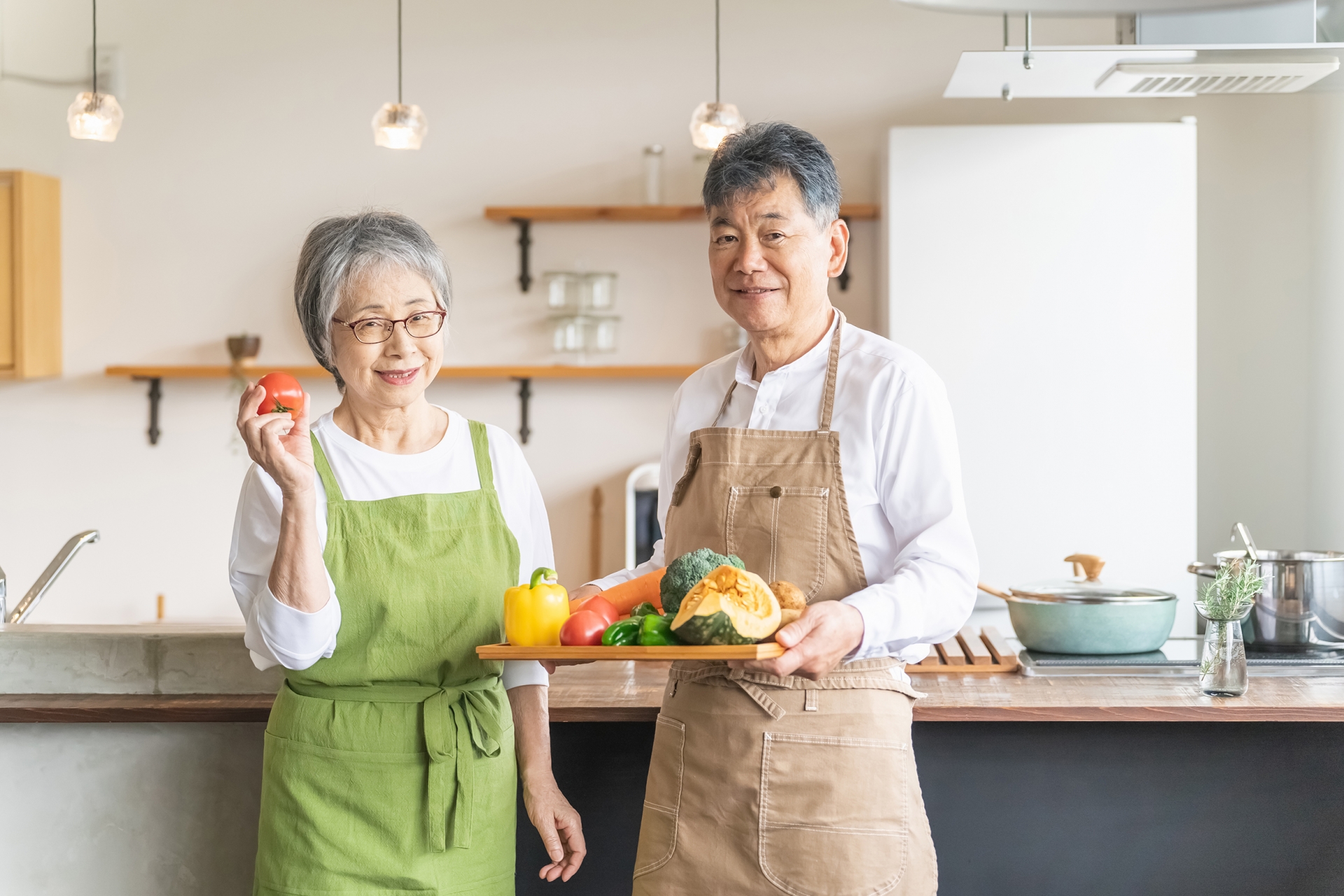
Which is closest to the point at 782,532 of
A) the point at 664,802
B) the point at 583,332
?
the point at 664,802

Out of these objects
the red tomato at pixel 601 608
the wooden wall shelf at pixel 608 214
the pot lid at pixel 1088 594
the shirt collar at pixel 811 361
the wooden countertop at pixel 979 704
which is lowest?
the wooden countertop at pixel 979 704

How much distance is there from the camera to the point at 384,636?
1.51 meters

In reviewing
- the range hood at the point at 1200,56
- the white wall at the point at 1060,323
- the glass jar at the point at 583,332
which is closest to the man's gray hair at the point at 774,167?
the range hood at the point at 1200,56

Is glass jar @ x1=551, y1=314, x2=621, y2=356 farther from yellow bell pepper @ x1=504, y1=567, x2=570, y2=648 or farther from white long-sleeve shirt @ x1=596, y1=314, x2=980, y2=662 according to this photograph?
yellow bell pepper @ x1=504, y1=567, x2=570, y2=648

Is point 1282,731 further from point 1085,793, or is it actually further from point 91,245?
point 91,245

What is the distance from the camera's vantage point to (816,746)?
1477 mm

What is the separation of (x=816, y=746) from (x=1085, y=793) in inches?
29.9

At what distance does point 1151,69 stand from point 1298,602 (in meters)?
1.19

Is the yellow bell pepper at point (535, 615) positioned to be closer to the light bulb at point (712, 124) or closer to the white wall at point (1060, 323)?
the light bulb at point (712, 124)

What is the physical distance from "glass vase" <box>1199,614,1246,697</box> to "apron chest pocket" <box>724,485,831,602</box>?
2.85ft

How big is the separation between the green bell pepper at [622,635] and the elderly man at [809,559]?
0.13 metres

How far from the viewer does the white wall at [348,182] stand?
4156mm

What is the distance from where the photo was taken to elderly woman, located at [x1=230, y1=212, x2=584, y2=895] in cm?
150

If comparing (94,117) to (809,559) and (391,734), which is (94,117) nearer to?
(391,734)
